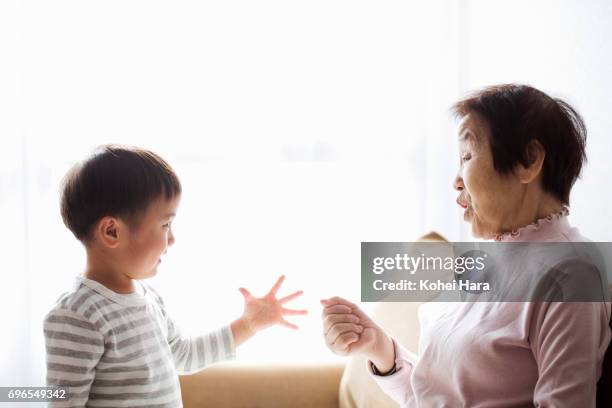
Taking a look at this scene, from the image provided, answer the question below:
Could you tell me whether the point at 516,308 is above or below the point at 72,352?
above

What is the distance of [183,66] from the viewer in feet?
6.79

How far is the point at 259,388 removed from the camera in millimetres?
1667

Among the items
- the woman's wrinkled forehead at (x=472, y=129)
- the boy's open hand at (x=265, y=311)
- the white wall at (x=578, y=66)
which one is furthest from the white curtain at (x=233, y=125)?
the woman's wrinkled forehead at (x=472, y=129)

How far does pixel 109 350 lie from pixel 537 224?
804mm

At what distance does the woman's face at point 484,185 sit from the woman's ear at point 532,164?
0.05 ft

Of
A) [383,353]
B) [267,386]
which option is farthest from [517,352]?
[267,386]

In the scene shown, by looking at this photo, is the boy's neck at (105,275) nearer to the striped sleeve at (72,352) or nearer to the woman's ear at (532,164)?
the striped sleeve at (72,352)

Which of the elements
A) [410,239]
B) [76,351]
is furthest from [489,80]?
[76,351]

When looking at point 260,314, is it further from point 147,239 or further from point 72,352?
point 72,352

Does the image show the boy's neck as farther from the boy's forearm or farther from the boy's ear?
the boy's forearm

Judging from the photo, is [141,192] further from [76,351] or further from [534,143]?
[534,143]

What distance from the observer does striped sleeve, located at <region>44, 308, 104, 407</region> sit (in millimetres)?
1114

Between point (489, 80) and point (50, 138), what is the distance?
1426 mm

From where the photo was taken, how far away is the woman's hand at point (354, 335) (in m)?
1.19
